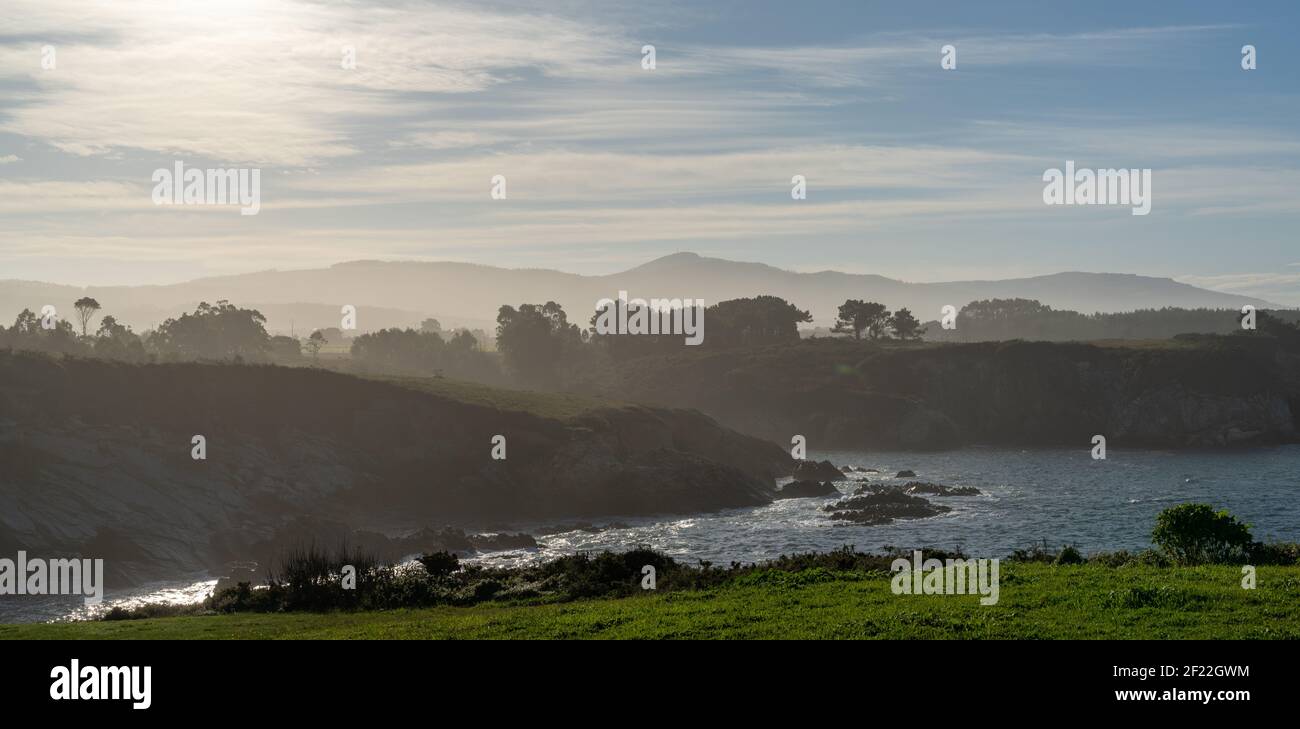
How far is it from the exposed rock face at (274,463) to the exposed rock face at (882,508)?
11.1 m

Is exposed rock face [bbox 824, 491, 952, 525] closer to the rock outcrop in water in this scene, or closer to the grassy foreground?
the rock outcrop in water

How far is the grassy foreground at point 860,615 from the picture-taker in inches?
881

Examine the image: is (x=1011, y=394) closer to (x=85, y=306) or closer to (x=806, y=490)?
(x=806, y=490)

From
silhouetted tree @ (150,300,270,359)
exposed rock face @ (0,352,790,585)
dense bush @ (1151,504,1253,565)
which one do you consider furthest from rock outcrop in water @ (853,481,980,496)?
silhouetted tree @ (150,300,270,359)

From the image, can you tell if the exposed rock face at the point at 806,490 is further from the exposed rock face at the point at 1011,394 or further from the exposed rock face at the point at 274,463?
the exposed rock face at the point at 1011,394

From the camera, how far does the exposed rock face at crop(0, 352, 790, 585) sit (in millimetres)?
74125

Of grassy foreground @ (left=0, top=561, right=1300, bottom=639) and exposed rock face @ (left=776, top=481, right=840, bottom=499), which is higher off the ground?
grassy foreground @ (left=0, top=561, right=1300, bottom=639)

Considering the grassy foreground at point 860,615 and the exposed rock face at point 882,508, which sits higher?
the grassy foreground at point 860,615

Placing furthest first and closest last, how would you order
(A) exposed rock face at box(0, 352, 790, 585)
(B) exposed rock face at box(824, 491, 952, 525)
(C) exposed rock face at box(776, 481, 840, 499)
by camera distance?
(C) exposed rock face at box(776, 481, 840, 499)
(B) exposed rock face at box(824, 491, 952, 525)
(A) exposed rock face at box(0, 352, 790, 585)

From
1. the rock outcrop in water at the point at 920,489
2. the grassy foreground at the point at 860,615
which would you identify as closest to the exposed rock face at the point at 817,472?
the rock outcrop in water at the point at 920,489

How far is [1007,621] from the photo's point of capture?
23016mm

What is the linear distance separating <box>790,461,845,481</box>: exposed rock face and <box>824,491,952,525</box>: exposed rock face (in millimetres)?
19678
